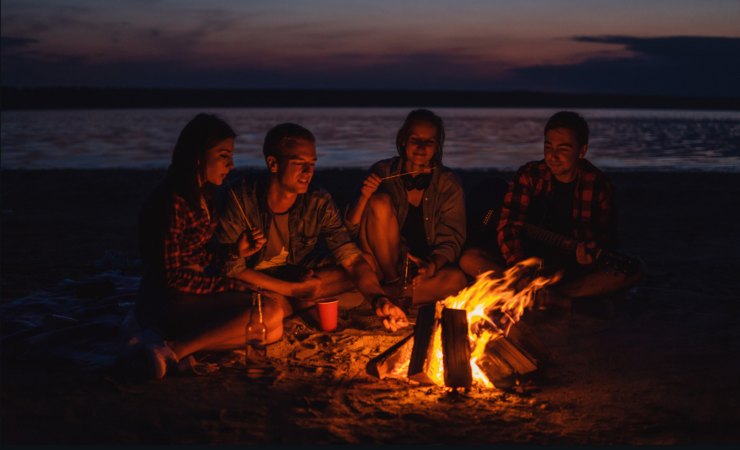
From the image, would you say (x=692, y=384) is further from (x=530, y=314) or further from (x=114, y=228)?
(x=114, y=228)

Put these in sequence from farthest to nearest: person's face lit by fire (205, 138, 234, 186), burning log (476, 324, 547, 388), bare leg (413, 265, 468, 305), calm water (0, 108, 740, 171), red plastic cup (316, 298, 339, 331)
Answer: calm water (0, 108, 740, 171), bare leg (413, 265, 468, 305), red plastic cup (316, 298, 339, 331), person's face lit by fire (205, 138, 234, 186), burning log (476, 324, 547, 388)

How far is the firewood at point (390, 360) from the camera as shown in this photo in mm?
4660

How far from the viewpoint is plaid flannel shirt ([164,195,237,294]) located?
465 cm

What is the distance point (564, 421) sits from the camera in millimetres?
4012

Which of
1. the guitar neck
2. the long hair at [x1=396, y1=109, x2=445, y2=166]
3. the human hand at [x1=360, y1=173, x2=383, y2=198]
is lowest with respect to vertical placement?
the guitar neck

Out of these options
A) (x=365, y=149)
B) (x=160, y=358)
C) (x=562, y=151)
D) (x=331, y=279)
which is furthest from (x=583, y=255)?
(x=365, y=149)

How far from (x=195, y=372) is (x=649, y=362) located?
3.02m

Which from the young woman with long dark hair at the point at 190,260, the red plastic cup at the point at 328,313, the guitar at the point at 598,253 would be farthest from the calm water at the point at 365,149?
the young woman with long dark hair at the point at 190,260

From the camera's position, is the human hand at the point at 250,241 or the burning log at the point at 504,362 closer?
the burning log at the point at 504,362

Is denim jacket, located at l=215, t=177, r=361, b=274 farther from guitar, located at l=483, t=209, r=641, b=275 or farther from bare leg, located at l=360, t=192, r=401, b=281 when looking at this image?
guitar, located at l=483, t=209, r=641, b=275

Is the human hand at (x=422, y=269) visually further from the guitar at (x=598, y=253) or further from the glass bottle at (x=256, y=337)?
the glass bottle at (x=256, y=337)

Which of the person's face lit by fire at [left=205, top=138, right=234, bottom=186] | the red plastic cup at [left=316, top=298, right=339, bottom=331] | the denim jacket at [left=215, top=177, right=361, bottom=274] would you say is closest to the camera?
the person's face lit by fire at [left=205, top=138, right=234, bottom=186]

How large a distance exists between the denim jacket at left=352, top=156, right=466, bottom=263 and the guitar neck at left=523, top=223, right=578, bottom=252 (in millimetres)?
540

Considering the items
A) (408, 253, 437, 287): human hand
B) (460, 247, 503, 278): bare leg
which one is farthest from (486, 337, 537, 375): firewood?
(460, 247, 503, 278): bare leg
